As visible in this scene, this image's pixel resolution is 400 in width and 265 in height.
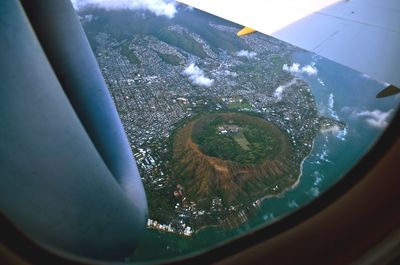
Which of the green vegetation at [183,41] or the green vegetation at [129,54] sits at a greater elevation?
the green vegetation at [129,54]

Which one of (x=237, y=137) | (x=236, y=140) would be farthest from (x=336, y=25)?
(x=237, y=137)

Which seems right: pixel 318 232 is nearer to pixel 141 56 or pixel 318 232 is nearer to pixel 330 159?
pixel 330 159

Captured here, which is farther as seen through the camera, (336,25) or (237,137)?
(237,137)

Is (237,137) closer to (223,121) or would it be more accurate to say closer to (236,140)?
(236,140)

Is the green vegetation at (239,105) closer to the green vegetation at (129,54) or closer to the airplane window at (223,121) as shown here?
the airplane window at (223,121)

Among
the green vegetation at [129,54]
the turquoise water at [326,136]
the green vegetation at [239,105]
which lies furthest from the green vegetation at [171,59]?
the turquoise water at [326,136]

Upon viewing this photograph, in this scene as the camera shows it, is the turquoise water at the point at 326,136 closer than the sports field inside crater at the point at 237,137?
Yes
